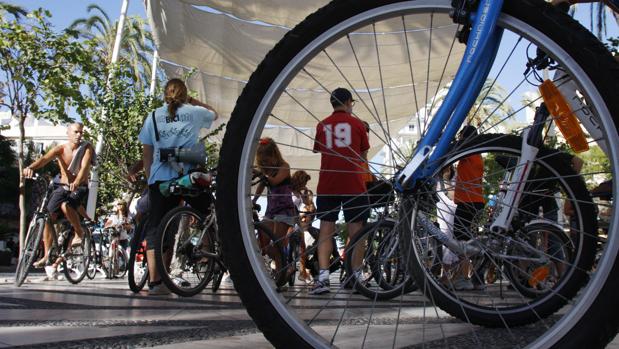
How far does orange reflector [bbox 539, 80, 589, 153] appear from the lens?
2104mm

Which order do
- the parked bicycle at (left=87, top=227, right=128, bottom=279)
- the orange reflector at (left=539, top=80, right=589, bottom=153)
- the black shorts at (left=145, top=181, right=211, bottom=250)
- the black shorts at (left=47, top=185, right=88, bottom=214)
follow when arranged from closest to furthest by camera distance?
the orange reflector at (left=539, top=80, right=589, bottom=153) → the black shorts at (left=145, top=181, right=211, bottom=250) → the black shorts at (left=47, top=185, right=88, bottom=214) → the parked bicycle at (left=87, top=227, right=128, bottom=279)

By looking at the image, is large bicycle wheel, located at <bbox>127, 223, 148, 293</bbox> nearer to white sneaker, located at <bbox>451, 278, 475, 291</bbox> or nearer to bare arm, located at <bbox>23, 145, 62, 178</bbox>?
bare arm, located at <bbox>23, 145, 62, 178</bbox>

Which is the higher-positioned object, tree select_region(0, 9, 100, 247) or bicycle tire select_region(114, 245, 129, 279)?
tree select_region(0, 9, 100, 247)

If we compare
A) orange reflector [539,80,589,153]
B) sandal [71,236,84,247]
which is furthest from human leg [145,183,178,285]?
sandal [71,236,84,247]

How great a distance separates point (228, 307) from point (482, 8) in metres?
3.07

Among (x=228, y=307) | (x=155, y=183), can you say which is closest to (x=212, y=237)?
(x=155, y=183)

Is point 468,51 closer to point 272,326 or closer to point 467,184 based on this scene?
point 467,184

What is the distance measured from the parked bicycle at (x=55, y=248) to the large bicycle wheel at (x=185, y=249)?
2.97 meters

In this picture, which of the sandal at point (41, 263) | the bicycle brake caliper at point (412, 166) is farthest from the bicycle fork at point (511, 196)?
the sandal at point (41, 263)

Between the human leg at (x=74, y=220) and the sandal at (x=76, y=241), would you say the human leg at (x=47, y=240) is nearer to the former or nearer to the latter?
the human leg at (x=74, y=220)

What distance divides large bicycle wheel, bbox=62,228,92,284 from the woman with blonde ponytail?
378 cm

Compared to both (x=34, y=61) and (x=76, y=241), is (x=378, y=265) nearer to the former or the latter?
(x=76, y=241)

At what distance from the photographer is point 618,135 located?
5.21 feet

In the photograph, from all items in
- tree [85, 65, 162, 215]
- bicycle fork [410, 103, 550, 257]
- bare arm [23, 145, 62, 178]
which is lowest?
bicycle fork [410, 103, 550, 257]
